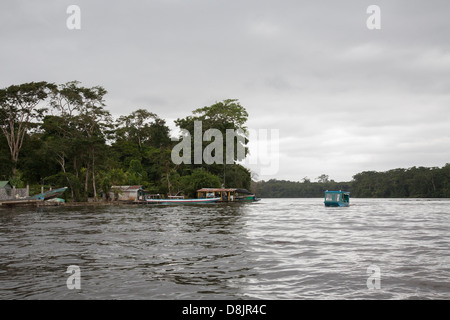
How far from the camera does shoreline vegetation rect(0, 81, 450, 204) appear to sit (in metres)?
54.6

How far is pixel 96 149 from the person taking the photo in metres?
56.0

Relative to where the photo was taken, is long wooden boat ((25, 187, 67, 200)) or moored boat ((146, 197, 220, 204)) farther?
moored boat ((146, 197, 220, 204))

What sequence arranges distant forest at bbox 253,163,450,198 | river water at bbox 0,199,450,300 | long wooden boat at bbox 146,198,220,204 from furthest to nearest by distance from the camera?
distant forest at bbox 253,163,450,198 → long wooden boat at bbox 146,198,220,204 → river water at bbox 0,199,450,300

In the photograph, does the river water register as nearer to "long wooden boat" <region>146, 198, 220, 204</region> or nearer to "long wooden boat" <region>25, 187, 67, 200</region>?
"long wooden boat" <region>25, 187, 67, 200</region>

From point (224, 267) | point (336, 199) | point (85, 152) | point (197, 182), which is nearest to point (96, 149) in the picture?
point (85, 152)

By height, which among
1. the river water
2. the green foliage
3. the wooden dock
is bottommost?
the wooden dock

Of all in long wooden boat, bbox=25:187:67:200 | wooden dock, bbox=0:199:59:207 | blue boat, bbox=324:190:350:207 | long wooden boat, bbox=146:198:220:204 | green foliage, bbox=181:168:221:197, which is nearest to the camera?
wooden dock, bbox=0:199:59:207

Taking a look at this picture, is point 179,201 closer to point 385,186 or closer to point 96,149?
point 96,149

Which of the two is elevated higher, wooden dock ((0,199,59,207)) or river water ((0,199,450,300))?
river water ((0,199,450,300))

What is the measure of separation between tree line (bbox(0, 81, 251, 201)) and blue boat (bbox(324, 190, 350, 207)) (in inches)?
909

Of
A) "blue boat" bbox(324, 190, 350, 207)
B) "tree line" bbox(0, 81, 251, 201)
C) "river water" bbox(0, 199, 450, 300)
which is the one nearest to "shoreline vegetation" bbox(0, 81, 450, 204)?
"tree line" bbox(0, 81, 251, 201)

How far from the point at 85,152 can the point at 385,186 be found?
101 metres

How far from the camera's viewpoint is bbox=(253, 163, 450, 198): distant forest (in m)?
113
